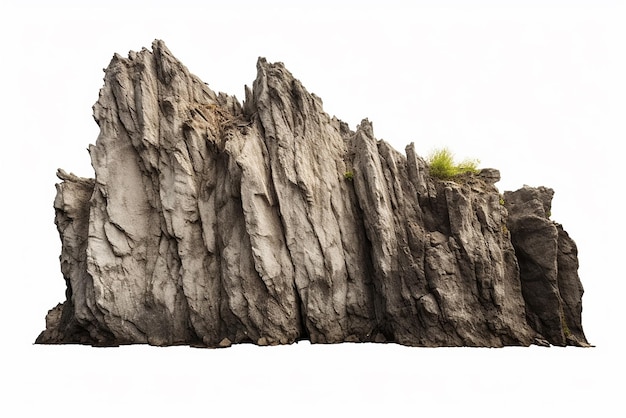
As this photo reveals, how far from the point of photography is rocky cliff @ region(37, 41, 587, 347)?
56.3ft

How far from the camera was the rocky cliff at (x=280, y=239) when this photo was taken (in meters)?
17.2

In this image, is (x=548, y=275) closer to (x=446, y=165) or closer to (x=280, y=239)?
(x=446, y=165)

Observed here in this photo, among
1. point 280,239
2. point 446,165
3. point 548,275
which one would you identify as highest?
point 446,165

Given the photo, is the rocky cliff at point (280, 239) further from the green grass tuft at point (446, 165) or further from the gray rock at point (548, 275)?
the green grass tuft at point (446, 165)

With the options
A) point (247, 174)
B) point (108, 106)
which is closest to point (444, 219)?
point (247, 174)

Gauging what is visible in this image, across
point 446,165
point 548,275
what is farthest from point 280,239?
point 548,275

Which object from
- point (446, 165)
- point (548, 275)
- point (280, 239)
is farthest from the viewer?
point (446, 165)

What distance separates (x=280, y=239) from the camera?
59.4ft

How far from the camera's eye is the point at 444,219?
1848cm

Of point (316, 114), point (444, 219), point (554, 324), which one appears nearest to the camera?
point (554, 324)

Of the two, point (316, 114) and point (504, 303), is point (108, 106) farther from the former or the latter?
point (504, 303)

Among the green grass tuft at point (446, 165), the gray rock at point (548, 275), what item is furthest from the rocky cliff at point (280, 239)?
the green grass tuft at point (446, 165)

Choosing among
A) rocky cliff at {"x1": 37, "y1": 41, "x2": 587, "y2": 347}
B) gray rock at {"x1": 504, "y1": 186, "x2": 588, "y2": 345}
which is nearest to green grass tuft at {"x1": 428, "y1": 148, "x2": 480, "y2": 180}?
rocky cliff at {"x1": 37, "y1": 41, "x2": 587, "y2": 347}

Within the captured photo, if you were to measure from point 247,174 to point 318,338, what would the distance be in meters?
6.48
